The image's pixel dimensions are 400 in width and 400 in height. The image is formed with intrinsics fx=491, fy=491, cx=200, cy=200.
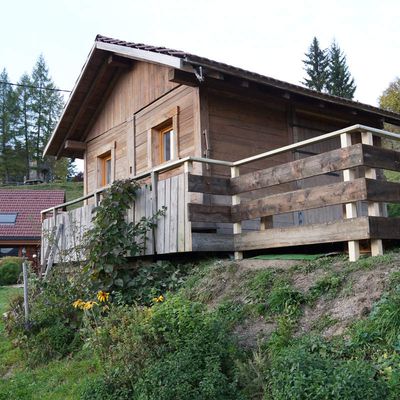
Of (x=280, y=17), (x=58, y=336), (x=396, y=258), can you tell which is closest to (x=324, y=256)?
(x=396, y=258)

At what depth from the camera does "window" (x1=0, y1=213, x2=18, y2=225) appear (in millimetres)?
33434

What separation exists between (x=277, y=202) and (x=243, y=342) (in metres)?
2.45

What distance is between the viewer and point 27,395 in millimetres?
5711

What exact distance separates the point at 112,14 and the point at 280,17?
4297mm

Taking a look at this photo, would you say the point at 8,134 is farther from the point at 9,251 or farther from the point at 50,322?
the point at 50,322

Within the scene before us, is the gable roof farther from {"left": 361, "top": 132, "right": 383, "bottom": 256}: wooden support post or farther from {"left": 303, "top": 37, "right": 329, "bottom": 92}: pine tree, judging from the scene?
{"left": 303, "top": 37, "right": 329, "bottom": 92}: pine tree

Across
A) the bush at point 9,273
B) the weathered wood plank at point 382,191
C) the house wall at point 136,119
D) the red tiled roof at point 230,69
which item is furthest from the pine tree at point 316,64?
the weathered wood plank at point 382,191

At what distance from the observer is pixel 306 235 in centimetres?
626

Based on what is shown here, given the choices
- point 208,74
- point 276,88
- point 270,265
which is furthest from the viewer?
point 276,88

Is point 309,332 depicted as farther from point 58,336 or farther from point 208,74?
point 208,74

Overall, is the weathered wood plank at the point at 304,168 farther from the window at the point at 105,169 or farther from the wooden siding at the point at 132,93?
the window at the point at 105,169

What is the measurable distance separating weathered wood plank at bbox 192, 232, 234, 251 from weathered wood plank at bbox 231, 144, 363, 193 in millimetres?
751

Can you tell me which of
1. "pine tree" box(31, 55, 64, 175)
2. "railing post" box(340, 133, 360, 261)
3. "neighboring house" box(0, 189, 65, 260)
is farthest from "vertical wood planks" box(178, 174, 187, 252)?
"pine tree" box(31, 55, 64, 175)

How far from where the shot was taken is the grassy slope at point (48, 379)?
550 centimetres
